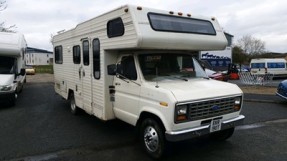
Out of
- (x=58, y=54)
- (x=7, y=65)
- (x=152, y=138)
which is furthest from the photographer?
(x=7, y=65)

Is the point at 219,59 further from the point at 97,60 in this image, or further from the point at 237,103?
the point at 237,103

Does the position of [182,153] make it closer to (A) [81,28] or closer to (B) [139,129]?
(B) [139,129]

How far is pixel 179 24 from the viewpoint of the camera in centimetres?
575

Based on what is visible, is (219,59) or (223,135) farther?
(219,59)

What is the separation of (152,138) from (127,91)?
1182mm

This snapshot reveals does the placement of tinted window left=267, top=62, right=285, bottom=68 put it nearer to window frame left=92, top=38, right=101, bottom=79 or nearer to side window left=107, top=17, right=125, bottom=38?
window frame left=92, top=38, right=101, bottom=79

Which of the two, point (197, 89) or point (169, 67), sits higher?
point (169, 67)

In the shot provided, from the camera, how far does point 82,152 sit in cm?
560

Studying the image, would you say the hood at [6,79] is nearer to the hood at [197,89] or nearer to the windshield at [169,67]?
the windshield at [169,67]

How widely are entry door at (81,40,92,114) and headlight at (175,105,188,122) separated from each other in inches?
127

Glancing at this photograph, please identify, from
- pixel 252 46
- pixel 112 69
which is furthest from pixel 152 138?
pixel 252 46

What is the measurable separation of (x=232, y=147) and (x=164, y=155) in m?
1.68

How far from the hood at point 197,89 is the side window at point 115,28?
4.38 feet

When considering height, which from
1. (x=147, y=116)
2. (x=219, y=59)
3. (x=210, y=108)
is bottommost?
(x=147, y=116)
